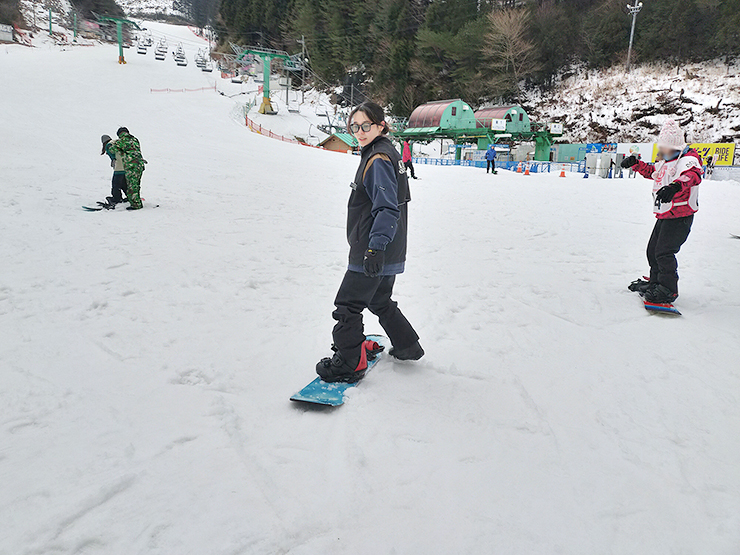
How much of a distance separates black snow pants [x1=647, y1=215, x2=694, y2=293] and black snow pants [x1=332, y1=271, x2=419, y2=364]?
260 centimetres

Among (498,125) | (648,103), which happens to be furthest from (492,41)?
(498,125)

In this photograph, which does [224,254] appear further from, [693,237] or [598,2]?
[598,2]

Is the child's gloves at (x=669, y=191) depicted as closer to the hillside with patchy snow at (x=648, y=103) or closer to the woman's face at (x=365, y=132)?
the woman's face at (x=365, y=132)

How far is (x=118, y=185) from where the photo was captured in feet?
26.3

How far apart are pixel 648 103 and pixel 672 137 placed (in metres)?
32.7

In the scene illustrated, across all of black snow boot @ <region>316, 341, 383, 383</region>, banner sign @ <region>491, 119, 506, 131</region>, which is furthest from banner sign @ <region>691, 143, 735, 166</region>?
black snow boot @ <region>316, 341, 383, 383</region>

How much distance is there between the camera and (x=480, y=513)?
180 cm

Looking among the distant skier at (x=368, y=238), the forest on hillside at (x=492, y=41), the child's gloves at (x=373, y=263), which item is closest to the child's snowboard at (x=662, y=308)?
the distant skier at (x=368, y=238)

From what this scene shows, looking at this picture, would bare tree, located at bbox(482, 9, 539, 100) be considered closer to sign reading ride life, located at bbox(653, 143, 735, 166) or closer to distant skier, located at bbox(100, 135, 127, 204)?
sign reading ride life, located at bbox(653, 143, 735, 166)

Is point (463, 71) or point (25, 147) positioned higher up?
point (463, 71)

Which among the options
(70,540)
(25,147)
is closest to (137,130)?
(25,147)

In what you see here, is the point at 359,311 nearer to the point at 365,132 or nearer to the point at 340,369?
the point at 340,369

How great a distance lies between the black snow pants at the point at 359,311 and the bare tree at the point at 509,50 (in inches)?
1606

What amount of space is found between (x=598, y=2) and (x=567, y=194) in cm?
3685
